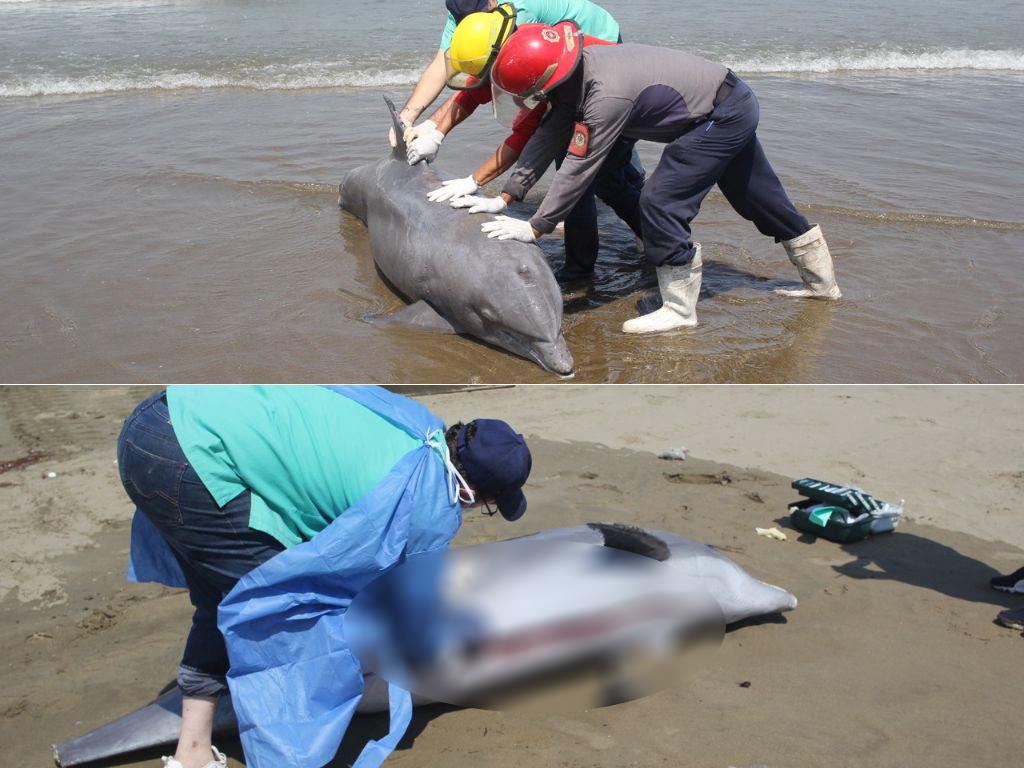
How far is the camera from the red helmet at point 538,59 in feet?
18.0

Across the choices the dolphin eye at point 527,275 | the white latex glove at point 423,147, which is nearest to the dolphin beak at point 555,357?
the dolphin eye at point 527,275

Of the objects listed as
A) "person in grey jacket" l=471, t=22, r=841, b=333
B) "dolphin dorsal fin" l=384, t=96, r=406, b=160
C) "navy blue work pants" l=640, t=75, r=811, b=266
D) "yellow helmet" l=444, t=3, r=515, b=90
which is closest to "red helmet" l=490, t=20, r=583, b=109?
"person in grey jacket" l=471, t=22, r=841, b=333

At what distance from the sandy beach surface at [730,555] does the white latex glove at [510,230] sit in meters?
1.16

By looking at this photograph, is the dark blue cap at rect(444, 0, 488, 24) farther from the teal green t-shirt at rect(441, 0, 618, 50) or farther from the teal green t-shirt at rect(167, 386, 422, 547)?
the teal green t-shirt at rect(167, 386, 422, 547)

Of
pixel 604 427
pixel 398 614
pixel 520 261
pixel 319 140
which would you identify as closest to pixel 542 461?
pixel 604 427

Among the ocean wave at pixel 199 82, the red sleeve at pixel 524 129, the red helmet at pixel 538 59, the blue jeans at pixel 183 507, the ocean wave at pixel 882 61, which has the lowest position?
the ocean wave at pixel 199 82

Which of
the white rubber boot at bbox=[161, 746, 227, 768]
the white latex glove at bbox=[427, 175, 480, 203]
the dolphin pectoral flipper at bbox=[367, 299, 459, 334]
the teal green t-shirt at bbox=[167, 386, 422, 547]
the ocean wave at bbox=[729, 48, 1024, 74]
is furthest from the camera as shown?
the ocean wave at bbox=[729, 48, 1024, 74]

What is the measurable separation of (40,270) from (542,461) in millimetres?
3902

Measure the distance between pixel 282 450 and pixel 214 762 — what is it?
127 centimetres

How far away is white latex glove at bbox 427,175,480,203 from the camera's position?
260 inches

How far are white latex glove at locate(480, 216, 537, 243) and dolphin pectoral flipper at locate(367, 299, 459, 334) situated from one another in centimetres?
63

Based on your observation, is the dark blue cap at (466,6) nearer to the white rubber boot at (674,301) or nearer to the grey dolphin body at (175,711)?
the white rubber boot at (674,301)

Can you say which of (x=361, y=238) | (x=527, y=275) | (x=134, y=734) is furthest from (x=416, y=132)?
(x=134, y=734)

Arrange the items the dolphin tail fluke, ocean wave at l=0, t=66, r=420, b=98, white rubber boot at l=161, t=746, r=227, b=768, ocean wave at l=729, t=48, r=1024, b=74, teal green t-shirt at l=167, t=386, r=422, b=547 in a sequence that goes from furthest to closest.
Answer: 1. ocean wave at l=729, t=48, r=1024, b=74
2. ocean wave at l=0, t=66, r=420, b=98
3. the dolphin tail fluke
4. white rubber boot at l=161, t=746, r=227, b=768
5. teal green t-shirt at l=167, t=386, r=422, b=547
